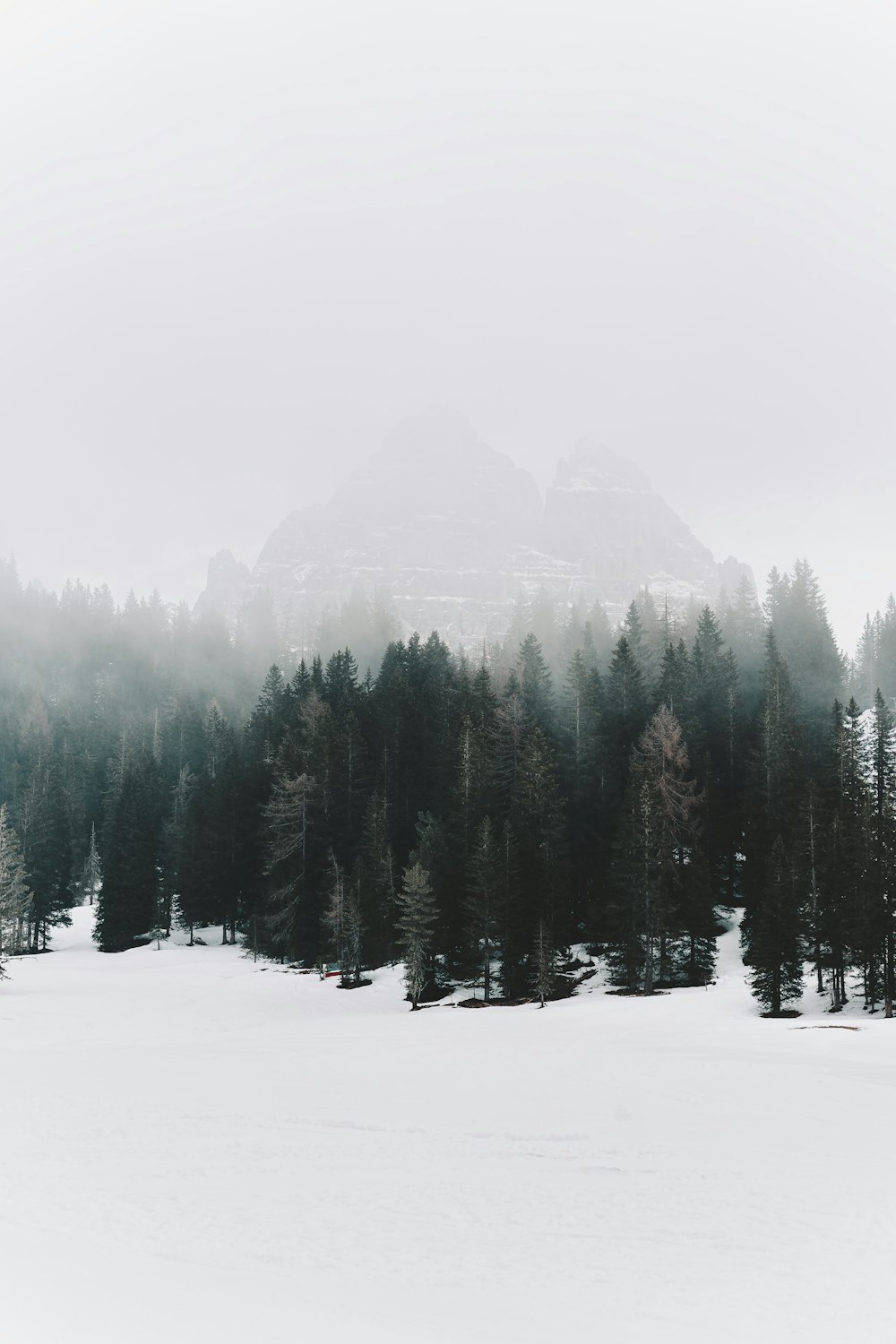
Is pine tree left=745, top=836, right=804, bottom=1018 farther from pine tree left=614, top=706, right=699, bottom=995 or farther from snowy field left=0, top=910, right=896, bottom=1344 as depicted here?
snowy field left=0, top=910, right=896, bottom=1344

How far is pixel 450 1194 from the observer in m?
12.5

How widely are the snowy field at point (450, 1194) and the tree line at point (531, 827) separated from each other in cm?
2029

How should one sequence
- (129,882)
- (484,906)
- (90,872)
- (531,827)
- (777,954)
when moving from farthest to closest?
1. (90,872)
2. (129,882)
3. (531,827)
4. (484,906)
5. (777,954)

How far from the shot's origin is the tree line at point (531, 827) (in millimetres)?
46469

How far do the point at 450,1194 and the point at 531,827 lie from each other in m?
43.3

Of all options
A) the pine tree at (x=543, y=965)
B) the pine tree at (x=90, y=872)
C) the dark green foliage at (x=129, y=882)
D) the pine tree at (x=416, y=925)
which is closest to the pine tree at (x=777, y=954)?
the pine tree at (x=543, y=965)

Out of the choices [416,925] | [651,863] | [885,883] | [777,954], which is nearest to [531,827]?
[651,863]

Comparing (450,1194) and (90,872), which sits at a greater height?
(450,1194)

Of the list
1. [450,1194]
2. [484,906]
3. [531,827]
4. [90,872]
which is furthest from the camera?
[90,872]

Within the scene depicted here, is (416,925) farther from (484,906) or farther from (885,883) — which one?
(885,883)

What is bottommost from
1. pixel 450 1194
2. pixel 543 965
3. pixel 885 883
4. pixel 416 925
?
pixel 543 965

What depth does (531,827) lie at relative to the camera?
5531 cm

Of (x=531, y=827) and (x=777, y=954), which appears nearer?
(x=777, y=954)

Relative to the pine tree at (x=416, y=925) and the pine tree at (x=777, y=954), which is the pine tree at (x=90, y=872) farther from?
the pine tree at (x=777, y=954)
